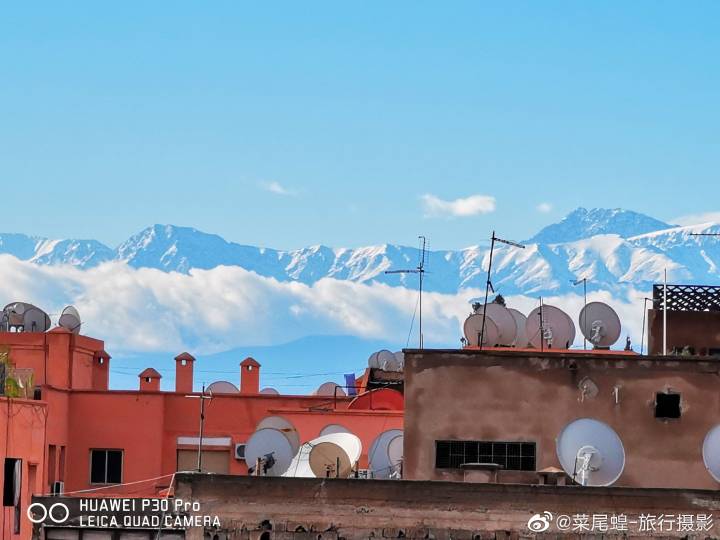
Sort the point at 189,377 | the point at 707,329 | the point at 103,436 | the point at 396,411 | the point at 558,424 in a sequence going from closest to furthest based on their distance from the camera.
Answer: the point at 558,424 → the point at 707,329 → the point at 396,411 → the point at 103,436 → the point at 189,377

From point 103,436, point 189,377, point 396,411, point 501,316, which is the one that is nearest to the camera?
point 501,316

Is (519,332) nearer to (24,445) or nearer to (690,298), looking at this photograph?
(690,298)

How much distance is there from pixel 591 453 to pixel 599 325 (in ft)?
37.5

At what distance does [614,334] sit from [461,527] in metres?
13.7

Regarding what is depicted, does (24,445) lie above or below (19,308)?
below

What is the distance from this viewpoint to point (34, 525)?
3888 cm

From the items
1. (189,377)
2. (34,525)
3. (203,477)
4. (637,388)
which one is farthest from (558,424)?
(189,377)

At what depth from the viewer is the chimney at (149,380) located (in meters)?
71.2

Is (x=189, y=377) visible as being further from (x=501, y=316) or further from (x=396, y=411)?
(x=501, y=316)

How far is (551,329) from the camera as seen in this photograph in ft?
162

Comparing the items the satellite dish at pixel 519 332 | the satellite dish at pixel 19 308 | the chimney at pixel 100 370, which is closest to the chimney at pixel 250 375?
the chimney at pixel 100 370

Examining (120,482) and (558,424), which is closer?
(558,424)

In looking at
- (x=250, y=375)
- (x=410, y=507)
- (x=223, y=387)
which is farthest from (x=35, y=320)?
(x=410, y=507)

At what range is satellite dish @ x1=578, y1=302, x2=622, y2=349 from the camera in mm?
49281
